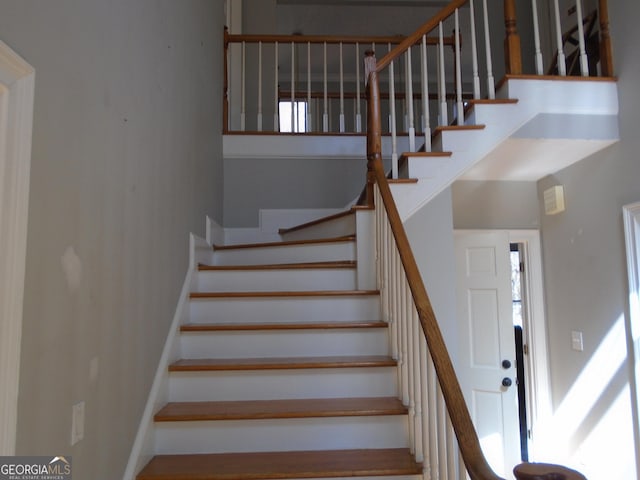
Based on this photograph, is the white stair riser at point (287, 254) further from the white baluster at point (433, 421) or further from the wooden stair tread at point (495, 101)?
the white baluster at point (433, 421)

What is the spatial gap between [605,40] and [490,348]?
2.37 metres

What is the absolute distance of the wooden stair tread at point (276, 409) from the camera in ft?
6.36

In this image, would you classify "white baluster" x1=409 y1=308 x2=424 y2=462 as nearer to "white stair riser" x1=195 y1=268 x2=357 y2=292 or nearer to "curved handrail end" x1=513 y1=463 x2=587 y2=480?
"curved handrail end" x1=513 y1=463 x2=587 y2=480

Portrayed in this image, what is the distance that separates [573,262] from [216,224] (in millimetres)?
2667

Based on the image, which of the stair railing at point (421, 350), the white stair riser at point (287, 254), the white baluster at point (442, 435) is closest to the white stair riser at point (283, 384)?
the stair railing at point (421, 350)

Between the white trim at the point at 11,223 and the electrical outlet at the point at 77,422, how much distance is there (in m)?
0.28

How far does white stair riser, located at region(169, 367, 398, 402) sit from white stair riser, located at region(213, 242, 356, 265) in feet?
2.83

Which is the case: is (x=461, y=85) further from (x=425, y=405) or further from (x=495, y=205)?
(x=425, y=405)

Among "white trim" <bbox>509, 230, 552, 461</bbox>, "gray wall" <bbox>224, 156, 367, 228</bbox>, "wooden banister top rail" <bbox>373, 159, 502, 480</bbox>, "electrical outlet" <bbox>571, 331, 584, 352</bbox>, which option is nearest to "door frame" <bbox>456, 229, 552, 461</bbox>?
"white trim" <bbox>509, 230, 552, 461</bbox>

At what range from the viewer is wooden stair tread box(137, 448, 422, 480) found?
1.72 metres

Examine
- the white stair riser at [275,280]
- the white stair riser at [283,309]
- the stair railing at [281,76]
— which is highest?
the stair railing at [281,76]

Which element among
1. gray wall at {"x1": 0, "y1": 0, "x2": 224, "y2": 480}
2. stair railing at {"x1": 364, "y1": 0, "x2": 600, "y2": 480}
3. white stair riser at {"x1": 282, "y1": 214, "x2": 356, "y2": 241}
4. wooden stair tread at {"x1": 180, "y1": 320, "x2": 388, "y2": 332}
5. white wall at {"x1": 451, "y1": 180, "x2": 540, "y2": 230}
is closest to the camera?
gray wall at {"x1": 0, "y1": 0, "x2": 224, "y2": 480}

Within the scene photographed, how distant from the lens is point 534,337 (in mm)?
3785

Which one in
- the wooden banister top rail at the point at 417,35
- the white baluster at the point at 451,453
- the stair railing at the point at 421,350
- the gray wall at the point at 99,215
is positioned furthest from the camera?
the wooden banister top rail at the point at 417,35
